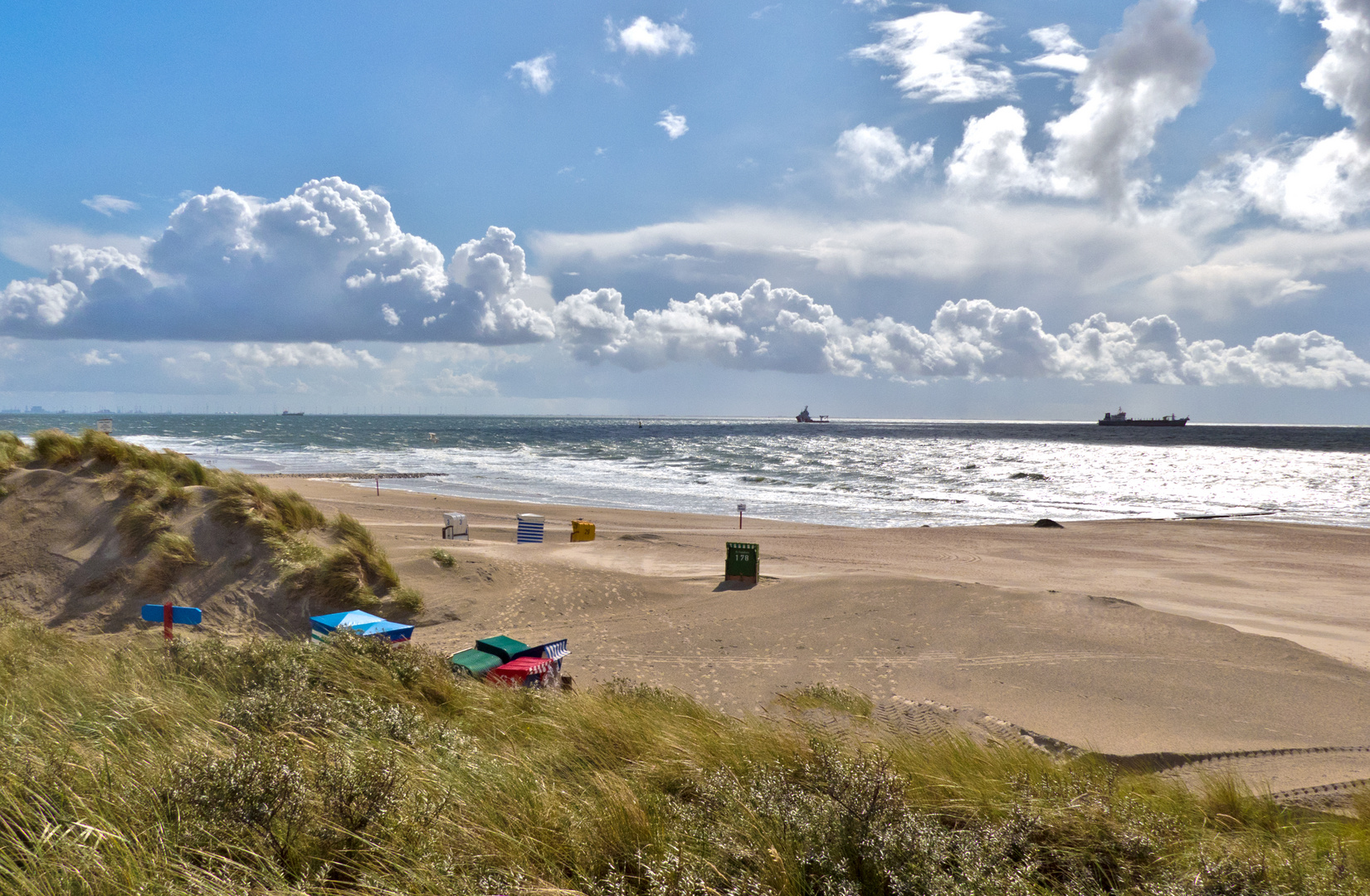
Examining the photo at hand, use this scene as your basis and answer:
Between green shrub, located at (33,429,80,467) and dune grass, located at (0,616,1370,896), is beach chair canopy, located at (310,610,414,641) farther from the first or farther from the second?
green shrub, located at (33,429,80,467)

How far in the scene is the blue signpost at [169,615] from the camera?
273 inches

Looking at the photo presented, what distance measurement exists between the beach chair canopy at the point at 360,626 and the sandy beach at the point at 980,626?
5.76 feet

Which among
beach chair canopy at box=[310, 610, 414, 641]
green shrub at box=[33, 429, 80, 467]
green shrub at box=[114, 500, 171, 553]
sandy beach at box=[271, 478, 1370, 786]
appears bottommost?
sandy beach at box=[271, 478, 1370, 786]

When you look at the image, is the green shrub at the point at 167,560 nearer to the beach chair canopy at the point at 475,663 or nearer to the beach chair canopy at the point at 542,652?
the beach chair canopy at the point at 475,663

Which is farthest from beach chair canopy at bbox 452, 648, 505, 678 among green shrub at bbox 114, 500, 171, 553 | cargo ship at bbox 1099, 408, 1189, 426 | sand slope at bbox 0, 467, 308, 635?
cargo ship at bbox 1099, 408, 1189, 426

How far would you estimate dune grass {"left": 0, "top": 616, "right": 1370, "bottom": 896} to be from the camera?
9.54 ft

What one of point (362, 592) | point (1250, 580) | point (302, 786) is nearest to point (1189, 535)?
point (1250, 580)

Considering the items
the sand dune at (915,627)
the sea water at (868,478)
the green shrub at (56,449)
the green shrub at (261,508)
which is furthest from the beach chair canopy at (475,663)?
the sea water at (868,478)

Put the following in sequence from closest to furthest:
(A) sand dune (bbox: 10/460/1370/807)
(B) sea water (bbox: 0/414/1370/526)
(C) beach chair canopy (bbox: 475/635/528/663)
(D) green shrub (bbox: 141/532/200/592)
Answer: (A) sand dune (bbox: 10/460/1370/807), (C) beach chair canopy (bbox: 475/635/528/663), (D) green shrub (bbox: 141/532/200/592), (B) sea water (bbox: 0/414/1370/526)

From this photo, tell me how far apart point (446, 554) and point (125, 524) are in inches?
195

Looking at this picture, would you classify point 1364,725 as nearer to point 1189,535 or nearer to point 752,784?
point 752,784

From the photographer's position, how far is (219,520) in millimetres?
11078

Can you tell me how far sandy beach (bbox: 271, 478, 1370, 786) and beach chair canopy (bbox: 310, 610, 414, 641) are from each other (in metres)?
1.75

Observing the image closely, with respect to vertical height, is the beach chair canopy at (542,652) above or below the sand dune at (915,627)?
above
